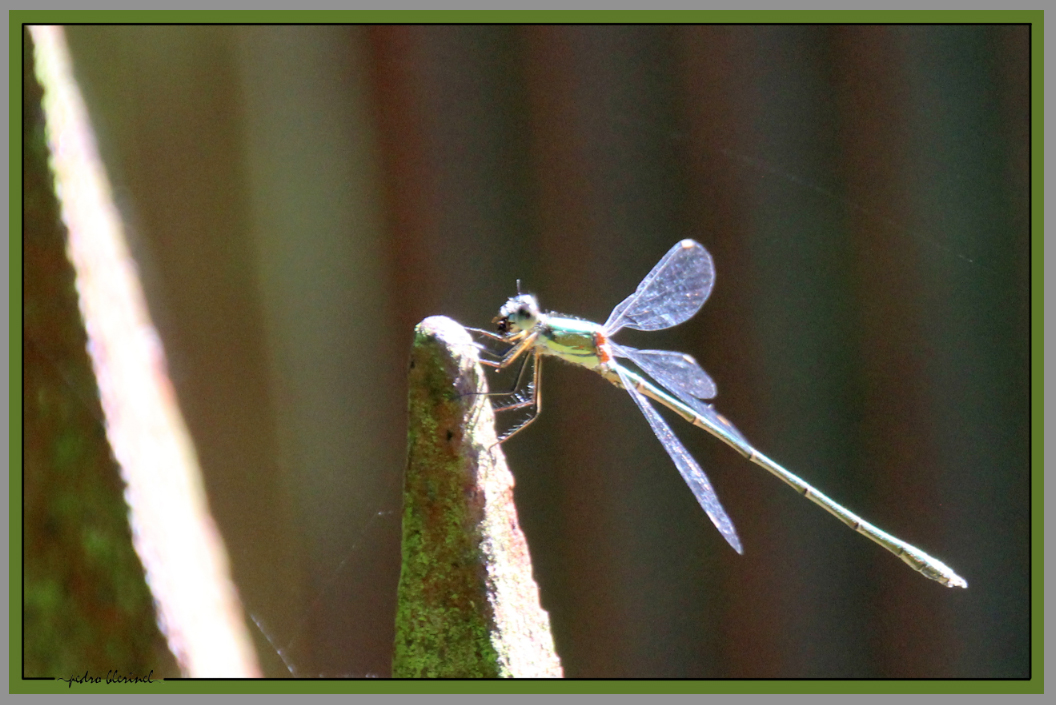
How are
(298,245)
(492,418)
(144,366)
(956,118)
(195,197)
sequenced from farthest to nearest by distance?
(298,245), (195,197), (956,118), (144,366), (492,418)

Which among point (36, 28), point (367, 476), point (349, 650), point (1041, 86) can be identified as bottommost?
point (349, 650)

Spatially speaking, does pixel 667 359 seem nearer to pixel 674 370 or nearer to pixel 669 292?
pixel 674 370

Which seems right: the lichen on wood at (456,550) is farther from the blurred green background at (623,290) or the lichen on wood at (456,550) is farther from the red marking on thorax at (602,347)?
the blurred green background at (623,290)

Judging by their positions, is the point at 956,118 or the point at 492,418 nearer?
the point at 492,418

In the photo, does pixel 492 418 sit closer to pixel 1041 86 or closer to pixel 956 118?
pixel 1041 86

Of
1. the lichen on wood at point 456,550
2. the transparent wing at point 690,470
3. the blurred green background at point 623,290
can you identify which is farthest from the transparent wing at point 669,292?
the lichen on wood at point 456,550

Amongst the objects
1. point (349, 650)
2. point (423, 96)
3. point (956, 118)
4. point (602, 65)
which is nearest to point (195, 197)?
point (423, 96)
